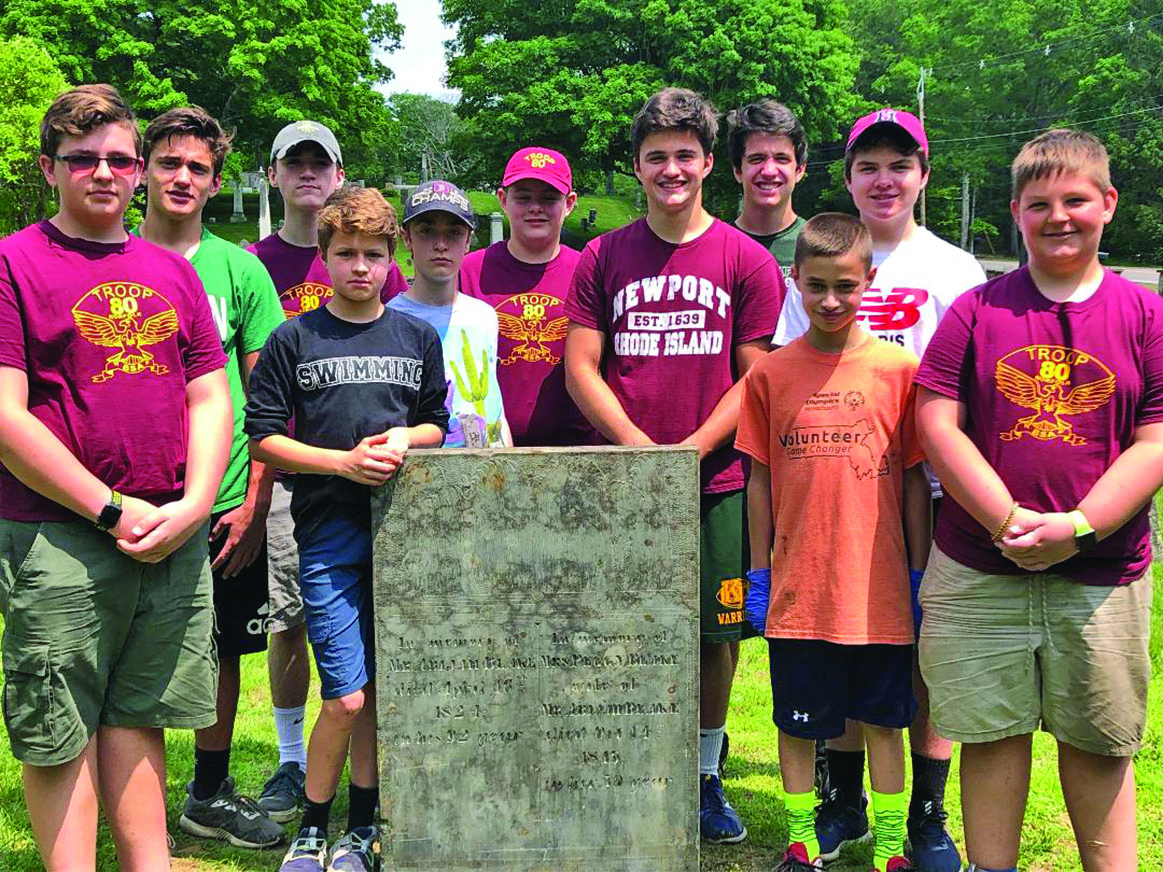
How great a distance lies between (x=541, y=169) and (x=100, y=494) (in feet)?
7.93

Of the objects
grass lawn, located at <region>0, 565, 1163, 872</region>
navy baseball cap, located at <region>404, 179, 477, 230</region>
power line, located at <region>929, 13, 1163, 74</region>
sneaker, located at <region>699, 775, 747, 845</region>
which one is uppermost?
power line, located at <region>929, 13, 1163, 74</region>

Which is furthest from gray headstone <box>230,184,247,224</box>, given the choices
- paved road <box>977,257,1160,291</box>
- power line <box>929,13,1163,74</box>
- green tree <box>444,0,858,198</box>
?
power line <box>929,13,1163,74</box>

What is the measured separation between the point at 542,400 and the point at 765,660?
328cm

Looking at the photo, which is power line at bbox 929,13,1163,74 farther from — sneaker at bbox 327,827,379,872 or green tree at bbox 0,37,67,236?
sneaker at bbox 327,827,379,872

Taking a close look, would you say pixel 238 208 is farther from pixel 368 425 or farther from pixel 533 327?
pixel 368 425

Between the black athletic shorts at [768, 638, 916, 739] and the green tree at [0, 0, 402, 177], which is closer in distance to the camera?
the black athletic shorts at [768, 638, 916, 739]

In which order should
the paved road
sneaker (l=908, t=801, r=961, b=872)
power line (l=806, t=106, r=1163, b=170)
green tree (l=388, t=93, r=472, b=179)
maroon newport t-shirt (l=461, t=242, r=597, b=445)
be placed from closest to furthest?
sneaker (l=908, t=801, r=961, b=872) < maroon newport t-shirt (l=461, t=242, r=597, b=445) < the paved road < power line (l=806, t=106, r=1163, b=170) < green tree (l=388, t=93, r=472, b=179)

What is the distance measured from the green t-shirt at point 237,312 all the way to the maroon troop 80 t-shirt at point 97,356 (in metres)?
0.72

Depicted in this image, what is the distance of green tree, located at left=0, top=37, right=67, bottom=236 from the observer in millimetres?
24484

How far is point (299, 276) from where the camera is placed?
4754 mm

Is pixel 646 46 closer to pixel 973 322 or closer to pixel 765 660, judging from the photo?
pixel 765 660

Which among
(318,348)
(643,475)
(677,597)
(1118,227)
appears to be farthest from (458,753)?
(1118,227)

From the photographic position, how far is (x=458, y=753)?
12.2ft

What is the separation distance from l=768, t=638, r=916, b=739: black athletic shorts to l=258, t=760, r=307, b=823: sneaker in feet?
6.76
